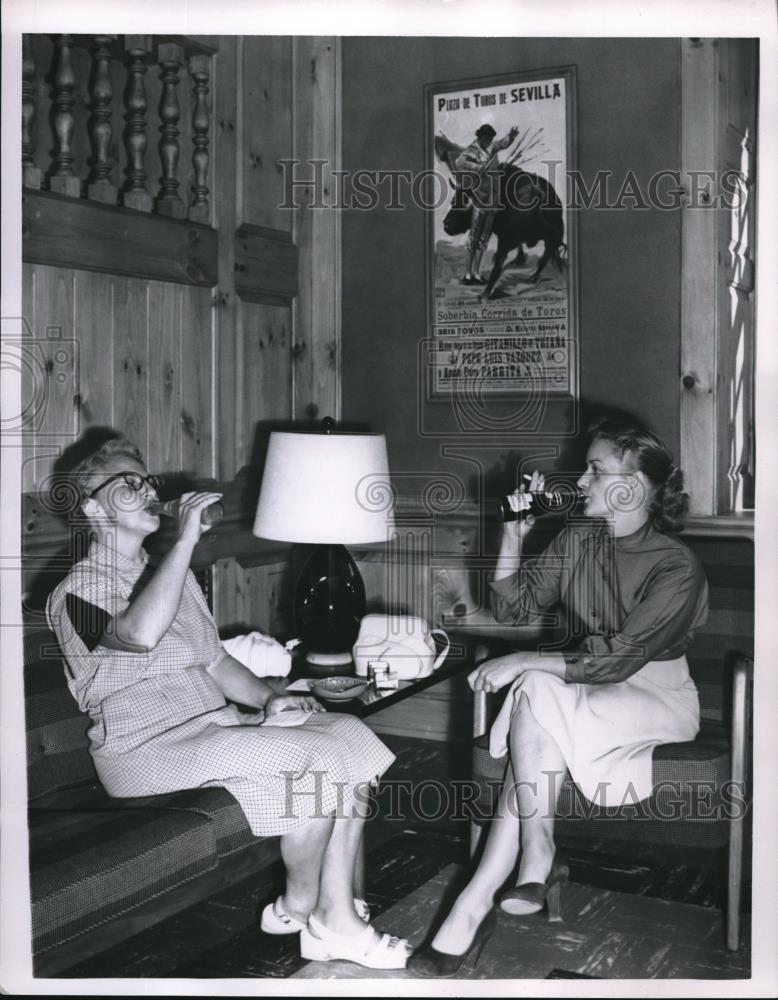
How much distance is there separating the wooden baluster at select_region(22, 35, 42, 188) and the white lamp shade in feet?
2.86

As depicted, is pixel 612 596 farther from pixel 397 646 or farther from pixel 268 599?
pixel 268 599

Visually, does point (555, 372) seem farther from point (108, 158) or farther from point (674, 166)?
point (108, 158)

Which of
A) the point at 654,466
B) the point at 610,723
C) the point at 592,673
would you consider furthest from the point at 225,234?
the point at 610,723

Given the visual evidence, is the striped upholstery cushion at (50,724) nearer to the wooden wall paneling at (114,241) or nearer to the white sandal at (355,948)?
the white sandal at (355,948)

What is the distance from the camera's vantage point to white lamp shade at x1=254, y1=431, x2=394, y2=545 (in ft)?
9.38

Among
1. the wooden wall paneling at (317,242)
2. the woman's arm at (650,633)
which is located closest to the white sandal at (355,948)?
the woman's arm at (650,633)

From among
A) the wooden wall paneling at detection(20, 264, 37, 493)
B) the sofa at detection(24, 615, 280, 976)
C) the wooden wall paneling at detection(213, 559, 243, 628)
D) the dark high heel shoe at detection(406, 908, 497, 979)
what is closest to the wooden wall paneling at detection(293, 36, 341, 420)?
the wooden wall paneling at detection(213, 559, 243, 628)

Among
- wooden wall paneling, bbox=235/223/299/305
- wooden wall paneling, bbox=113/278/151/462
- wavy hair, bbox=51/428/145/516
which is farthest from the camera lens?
wooden wall paneling, bbox=235/223/299/305

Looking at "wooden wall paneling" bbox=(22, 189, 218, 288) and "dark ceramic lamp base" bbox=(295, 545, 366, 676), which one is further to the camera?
"dark ceramic lamp base" bbox=(295, 545, 366, 676)

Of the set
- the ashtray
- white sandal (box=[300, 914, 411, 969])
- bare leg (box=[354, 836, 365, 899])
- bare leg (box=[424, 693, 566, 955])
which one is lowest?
white sandal (box=[300, 914, 411, 969])

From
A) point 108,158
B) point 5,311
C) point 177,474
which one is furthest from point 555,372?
point 5,311

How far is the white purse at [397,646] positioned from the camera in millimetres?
2949

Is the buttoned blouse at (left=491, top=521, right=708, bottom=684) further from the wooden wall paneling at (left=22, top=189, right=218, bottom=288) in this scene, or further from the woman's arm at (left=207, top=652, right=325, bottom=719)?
the wooden wall paneling at (left=22, top=189, right=218, bottom=288)

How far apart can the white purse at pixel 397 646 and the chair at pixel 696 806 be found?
1.86 ft
